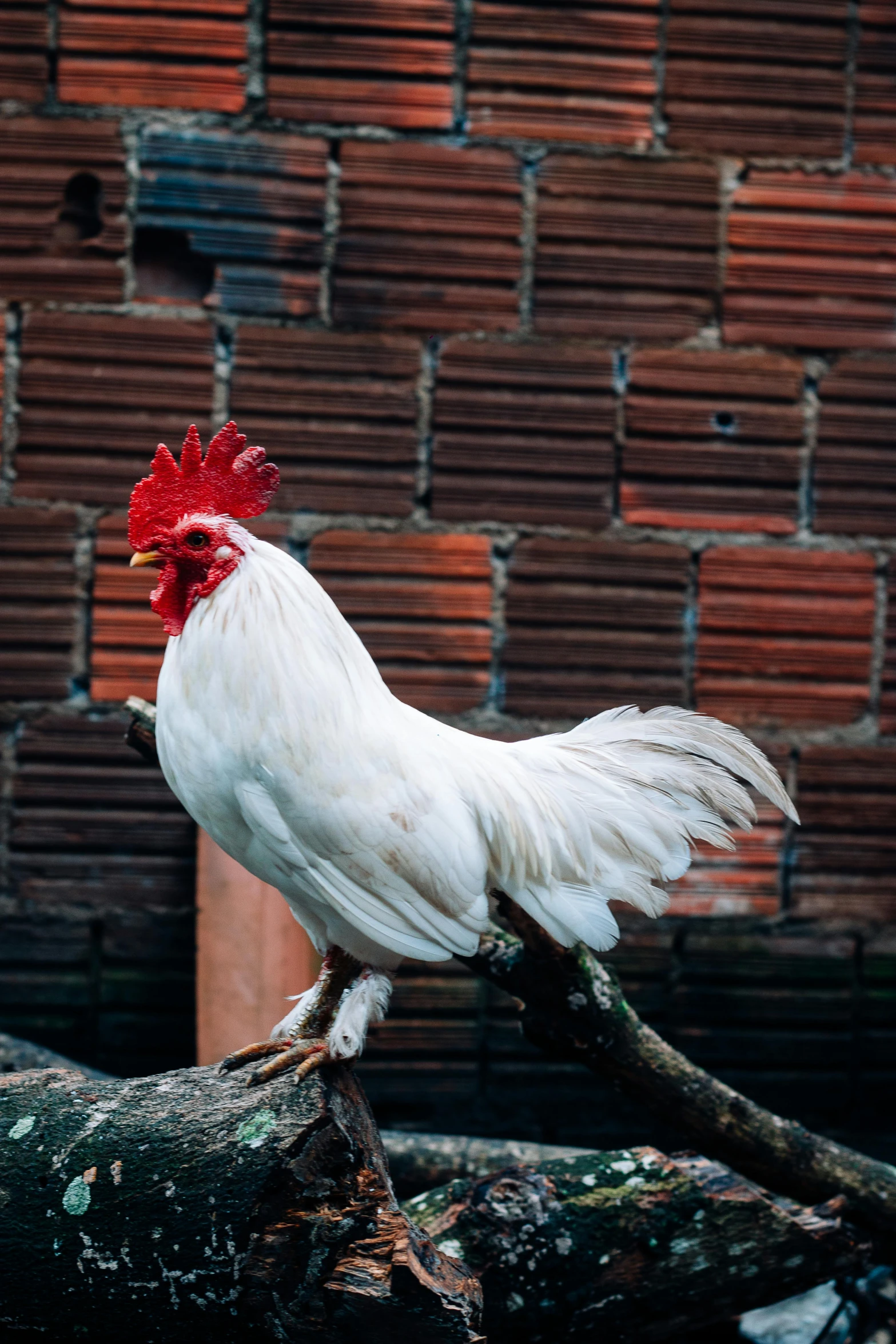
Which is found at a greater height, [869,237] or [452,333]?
[869,237]

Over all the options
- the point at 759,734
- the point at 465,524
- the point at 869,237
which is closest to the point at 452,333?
the point at 465,524

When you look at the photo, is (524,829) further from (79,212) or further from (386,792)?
(79,212)

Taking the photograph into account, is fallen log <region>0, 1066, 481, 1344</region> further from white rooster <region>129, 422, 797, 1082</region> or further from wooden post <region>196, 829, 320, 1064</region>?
wooden post <region>196, 829, 320, 1064</region>

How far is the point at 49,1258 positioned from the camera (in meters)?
1.81

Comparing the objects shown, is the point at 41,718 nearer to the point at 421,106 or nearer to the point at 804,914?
the point at 421,106

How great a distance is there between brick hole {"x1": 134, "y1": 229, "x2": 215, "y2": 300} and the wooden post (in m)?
1.80

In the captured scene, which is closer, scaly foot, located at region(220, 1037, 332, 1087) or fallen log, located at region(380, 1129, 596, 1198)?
scaly foot, located at region(220, 1037, 332, 1087)

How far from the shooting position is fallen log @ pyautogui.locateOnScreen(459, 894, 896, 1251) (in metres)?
2.48

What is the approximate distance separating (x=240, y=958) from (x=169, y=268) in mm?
2229

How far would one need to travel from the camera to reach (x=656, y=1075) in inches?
102

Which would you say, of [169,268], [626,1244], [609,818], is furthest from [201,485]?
[169,268]

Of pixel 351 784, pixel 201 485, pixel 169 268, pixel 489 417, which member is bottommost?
pixel 351 784

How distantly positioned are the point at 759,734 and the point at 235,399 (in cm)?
208

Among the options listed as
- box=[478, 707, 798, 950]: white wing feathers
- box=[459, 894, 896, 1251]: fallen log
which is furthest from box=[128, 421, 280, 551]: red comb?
box=[459, 894, 896, 1251]: fallen log
